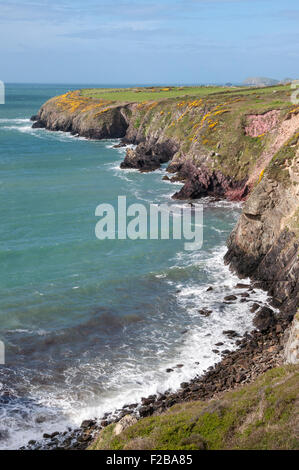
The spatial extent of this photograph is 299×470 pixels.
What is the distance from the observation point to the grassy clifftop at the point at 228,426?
43.3 feet

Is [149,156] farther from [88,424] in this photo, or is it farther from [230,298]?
[88,424]

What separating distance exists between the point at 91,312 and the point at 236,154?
33.8 metres

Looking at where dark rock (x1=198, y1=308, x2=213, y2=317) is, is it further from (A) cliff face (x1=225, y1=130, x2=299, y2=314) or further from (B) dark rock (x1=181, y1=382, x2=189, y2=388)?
(B) dark rock (x1=181, y1=382, x2=189, y2=388)

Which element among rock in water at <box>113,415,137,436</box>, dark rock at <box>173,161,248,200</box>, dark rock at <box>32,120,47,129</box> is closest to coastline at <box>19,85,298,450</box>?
rock in water at <box>113,415,137,436</box>

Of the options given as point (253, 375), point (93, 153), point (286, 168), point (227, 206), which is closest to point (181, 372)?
point (253, 375)

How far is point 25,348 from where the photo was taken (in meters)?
25.8

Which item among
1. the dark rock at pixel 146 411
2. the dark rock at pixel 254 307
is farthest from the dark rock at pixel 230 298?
the dark rock at pixel 146 411

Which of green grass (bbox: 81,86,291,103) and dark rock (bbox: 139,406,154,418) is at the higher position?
green grass (bbox: 81,86,291,103)

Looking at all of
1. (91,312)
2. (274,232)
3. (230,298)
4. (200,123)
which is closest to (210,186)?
(200,123)

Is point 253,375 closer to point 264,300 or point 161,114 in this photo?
point 264,300

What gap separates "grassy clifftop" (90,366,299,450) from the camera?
43.3 ft

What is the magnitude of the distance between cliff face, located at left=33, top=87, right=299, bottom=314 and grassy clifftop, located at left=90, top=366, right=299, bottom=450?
13.9m

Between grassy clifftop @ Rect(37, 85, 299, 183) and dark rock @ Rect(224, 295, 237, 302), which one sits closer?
dark rock @ Rect(224, 295, 237, 302)

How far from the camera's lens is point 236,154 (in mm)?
56188
